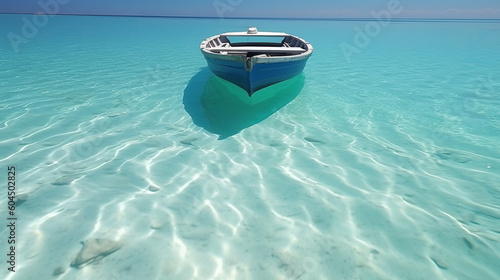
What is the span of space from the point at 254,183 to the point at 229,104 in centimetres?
387

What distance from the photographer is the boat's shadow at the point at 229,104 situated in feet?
20.9

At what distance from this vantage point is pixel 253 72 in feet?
20.9

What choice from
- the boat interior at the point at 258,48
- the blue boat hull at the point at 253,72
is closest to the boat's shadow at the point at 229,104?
the blue boat hull at the point at 253,72

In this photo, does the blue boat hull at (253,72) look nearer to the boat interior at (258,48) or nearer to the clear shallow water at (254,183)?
the clear shallow water at (254,183)

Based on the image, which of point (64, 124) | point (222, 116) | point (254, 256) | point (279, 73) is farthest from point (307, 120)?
point (64, 124)

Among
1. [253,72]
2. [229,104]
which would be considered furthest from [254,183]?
[229,104]

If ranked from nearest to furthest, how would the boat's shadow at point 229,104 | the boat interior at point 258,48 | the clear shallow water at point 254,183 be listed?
1. the clear shallow water at point 254,183
2. the boat's shadow at point 229,104
3. the boat interior at point 258,48

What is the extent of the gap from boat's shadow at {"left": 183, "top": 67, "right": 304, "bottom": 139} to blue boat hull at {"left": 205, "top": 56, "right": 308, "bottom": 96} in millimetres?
603

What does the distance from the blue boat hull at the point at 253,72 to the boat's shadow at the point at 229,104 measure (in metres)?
0.60

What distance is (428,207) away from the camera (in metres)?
3.70

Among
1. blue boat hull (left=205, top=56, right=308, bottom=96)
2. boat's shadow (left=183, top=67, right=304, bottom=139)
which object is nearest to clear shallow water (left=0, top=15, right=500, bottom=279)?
boat's shadow (left=183, top=67, right=304, bottom=139)

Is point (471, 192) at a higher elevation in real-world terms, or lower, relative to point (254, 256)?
lower

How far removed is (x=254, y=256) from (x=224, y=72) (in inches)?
217

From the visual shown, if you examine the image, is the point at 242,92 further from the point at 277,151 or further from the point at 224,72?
the point at 277,151
